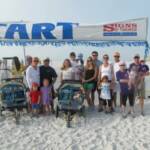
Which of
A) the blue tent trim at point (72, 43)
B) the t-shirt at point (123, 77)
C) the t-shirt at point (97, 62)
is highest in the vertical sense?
the blue tent trim at point (72, 43)

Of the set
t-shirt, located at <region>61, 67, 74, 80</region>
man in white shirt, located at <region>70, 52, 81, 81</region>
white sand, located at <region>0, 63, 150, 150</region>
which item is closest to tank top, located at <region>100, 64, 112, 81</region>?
man in white shirt, located at <region>70, 52, 81, 81</region>

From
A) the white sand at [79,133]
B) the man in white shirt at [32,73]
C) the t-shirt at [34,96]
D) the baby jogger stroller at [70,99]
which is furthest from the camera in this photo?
the man in white shirt at [32,73]

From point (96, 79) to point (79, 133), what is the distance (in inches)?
87.4

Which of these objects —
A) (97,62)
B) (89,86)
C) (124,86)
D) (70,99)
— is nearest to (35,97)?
(70,99)

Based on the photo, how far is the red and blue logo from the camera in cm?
1086

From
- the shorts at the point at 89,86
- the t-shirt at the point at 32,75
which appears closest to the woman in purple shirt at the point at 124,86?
the shorts at the point at 89,86

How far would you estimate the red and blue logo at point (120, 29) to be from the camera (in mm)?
10859

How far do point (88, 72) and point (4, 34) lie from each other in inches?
113

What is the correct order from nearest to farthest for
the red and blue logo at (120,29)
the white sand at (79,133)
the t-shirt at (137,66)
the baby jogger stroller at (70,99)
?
the white sand at (79,133)
the baby jogger stroller at (70,99)
the t-shirt at (137,66)
the red and blue logo at (120,29)

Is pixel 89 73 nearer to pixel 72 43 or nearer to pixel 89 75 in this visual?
pixel 89 75

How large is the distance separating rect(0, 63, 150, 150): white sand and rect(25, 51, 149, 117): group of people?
397mm

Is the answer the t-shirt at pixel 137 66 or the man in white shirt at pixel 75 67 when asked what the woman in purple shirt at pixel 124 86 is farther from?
the man in white shirt at pixel 75 67

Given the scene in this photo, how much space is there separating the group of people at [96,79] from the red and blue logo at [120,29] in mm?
1197

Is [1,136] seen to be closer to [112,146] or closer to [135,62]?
[112,146]
